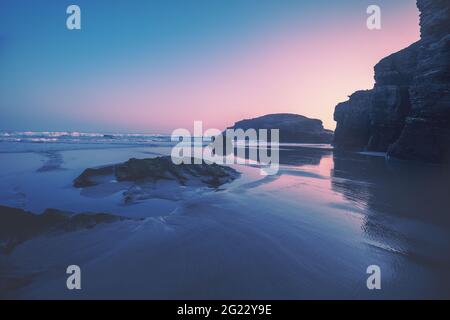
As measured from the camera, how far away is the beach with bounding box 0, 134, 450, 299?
3.06 m

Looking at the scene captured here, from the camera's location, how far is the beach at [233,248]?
3061mm

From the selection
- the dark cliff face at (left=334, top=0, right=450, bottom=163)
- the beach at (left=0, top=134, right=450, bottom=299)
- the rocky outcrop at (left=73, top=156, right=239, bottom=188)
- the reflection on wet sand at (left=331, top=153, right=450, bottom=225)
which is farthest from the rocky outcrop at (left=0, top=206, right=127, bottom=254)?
the dark cliff face at (left=334, top=0, right=450, bottom=163)

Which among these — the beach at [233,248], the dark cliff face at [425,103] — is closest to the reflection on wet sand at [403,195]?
the beach at [233,248]

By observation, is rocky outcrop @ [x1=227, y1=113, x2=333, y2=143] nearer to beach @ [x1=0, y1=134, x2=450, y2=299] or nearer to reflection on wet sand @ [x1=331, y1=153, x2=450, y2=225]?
reflection on wet sand @ [x1=331, y1=153, x2=450, y2=225]

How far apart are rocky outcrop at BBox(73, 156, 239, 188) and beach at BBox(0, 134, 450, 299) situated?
1520 millimetres

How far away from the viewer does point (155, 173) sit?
32.9ft

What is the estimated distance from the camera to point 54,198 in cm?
689

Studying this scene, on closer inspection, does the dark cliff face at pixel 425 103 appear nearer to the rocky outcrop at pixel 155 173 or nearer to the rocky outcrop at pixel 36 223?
the rocky outcrop at pixel 155 173

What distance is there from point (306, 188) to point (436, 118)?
16.7 metres

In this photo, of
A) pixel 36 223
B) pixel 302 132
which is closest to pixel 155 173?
pixel 36 223

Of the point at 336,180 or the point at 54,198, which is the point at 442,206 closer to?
the point at 336,180

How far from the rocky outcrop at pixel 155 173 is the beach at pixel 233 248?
4.99ft

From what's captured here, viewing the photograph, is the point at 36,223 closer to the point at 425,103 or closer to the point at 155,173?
the point at 155,173

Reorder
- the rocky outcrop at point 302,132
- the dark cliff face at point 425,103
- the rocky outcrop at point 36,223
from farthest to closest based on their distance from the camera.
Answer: the rocky outcrop at point 302,132 < the dark cliff face at point 425,103 < the rocky outcrop at point 36,223
